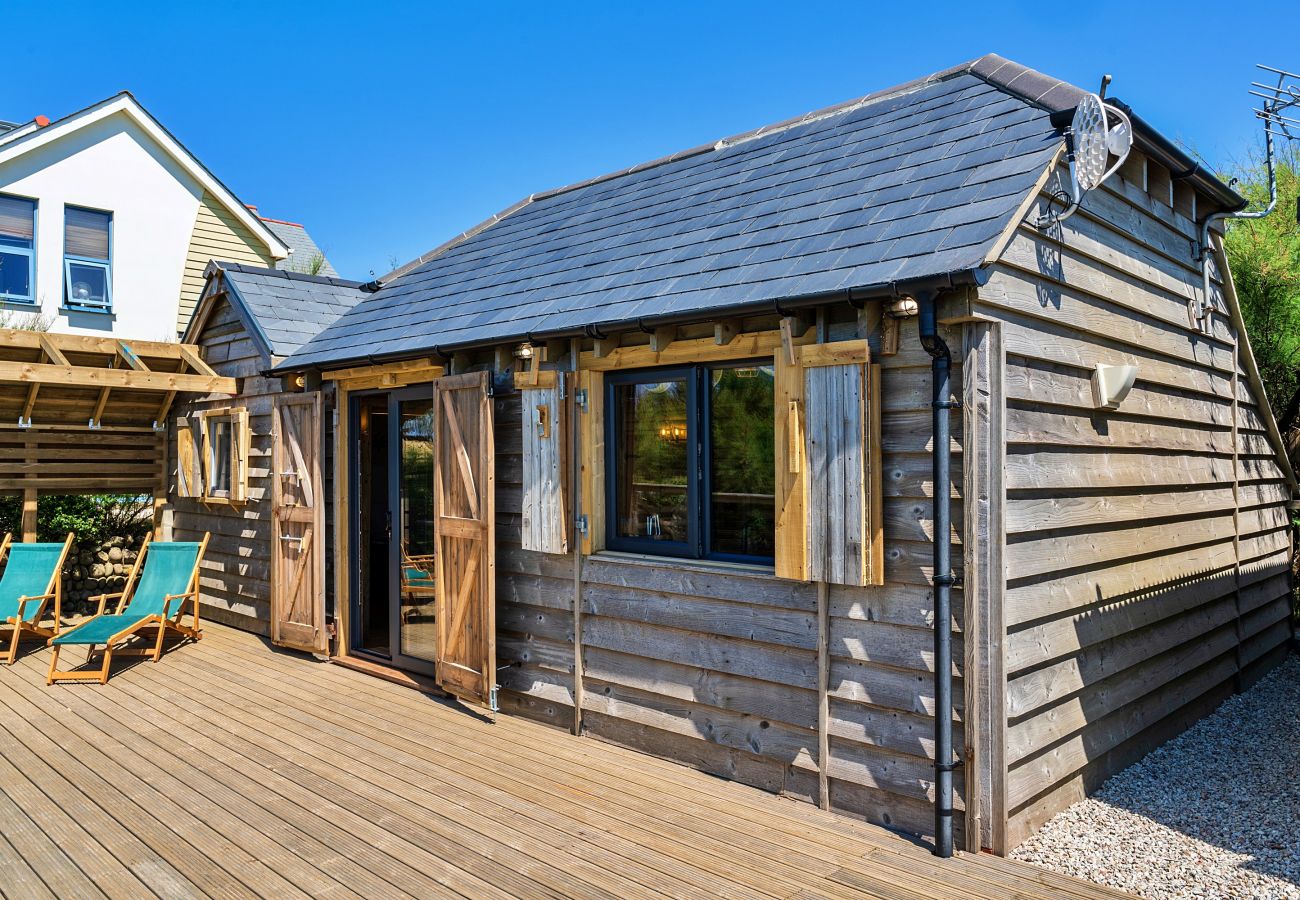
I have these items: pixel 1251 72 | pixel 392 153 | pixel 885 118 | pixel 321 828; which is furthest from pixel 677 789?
pixel 392 153

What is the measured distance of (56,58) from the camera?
71.9 ft

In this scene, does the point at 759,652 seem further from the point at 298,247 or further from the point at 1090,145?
the point at 298,247

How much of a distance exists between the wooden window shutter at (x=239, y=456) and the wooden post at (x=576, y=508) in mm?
4574

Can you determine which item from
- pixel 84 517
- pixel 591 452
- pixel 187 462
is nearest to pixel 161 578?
pixel 187 462

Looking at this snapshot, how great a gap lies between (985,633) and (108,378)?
814 centimetres

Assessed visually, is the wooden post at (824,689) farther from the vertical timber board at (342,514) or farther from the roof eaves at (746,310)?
the vertical timber board at (342,514)

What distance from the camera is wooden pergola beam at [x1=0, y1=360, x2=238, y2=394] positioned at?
7637 mm

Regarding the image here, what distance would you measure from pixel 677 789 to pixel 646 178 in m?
5.10

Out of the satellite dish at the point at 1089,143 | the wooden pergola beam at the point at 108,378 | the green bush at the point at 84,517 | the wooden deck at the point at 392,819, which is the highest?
the satellite dish at the point at 1089,143

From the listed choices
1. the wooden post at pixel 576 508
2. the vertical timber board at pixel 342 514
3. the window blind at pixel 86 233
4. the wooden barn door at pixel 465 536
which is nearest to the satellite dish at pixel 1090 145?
the wooden post at pixel 576 508

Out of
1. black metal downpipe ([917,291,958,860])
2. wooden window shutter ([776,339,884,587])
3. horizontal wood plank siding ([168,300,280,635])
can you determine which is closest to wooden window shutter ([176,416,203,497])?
horizontal wood plank siding ([168,300,280,635])

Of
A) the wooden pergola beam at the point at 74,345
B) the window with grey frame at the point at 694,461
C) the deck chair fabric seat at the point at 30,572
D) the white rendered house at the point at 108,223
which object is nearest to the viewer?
the window with grey frame at the point at 694,461

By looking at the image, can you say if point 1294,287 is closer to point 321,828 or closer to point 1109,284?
point 1109,284

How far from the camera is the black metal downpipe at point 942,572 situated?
3586 mm
